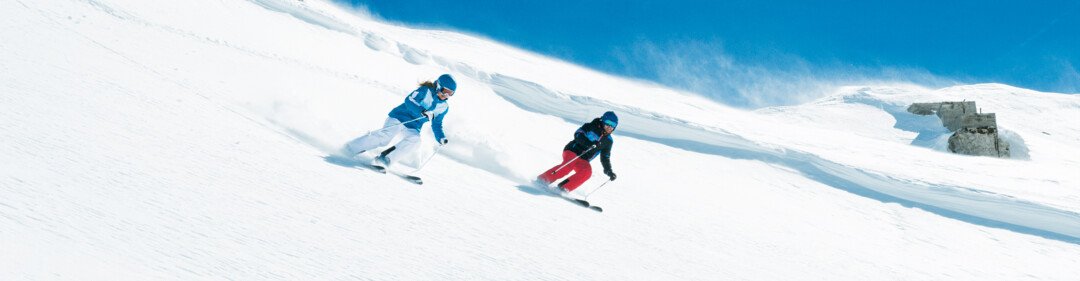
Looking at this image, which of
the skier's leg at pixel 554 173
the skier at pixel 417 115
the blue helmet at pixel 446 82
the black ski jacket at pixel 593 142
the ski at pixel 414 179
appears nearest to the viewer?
the ski at pixel 414 179

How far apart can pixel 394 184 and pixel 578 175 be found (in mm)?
2527

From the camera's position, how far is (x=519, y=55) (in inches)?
980

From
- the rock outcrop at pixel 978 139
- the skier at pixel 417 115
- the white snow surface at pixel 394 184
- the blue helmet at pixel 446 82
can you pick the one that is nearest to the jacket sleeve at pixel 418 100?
the skier at pixel 417 115

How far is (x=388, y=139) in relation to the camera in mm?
7008

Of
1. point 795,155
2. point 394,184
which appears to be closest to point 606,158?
point 394,184

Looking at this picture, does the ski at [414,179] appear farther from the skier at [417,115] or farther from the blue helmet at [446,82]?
the blue helmet at [446,82]

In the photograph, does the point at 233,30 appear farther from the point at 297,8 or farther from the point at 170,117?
the point at 170,117

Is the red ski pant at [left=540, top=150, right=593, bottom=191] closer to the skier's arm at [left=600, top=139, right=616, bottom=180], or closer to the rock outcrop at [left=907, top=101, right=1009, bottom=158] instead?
the skier's arm at [left=600, top=139, right=616, bottom=180]

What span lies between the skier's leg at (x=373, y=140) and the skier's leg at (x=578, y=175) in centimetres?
199

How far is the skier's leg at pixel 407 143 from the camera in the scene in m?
6.92

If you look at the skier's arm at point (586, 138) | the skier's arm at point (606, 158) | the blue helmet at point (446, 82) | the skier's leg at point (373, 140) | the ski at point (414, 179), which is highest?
the blue helmet at point (446, 82)

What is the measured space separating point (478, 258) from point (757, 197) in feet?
20.4

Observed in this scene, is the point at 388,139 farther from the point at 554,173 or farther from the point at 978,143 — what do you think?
the point at 978,143

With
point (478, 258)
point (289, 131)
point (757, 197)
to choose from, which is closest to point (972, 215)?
point (757, 197)
